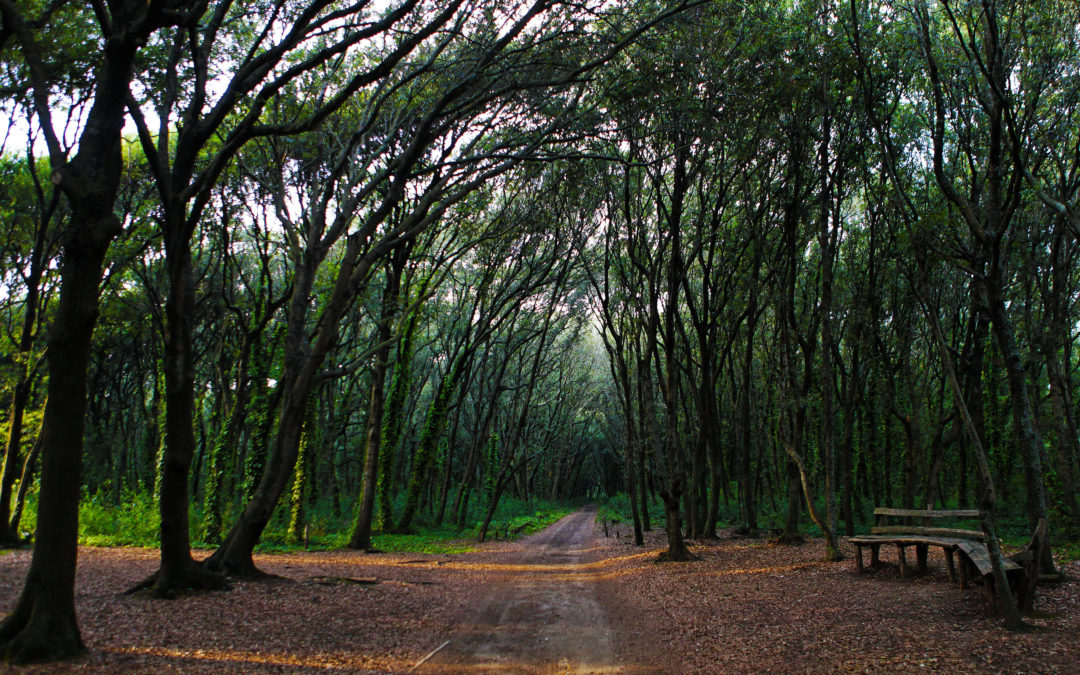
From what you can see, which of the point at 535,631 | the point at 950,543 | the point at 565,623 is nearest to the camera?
the point at 535,631

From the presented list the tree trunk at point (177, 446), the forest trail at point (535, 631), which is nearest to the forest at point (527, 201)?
the tree trunk at point (177, 446)

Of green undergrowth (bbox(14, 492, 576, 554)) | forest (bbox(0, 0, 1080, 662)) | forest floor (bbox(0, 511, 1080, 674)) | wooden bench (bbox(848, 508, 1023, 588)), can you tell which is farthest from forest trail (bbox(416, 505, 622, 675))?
green undergrowth (bbox(14, 492, 576, 554))

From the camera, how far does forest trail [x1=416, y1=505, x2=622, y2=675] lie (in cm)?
579

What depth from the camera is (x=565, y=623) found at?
7.68 meters

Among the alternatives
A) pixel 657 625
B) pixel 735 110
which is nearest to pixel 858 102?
pixel 735 110

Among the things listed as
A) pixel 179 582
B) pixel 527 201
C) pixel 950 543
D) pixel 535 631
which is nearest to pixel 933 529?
pixel 950 543

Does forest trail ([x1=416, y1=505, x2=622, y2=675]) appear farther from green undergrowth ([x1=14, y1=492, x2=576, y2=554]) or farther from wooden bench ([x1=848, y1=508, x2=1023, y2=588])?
green undergrowth ([x1=14, y1=492, x2=576, y2=554])

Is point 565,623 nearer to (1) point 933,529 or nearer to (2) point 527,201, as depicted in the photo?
(1) point 933,529

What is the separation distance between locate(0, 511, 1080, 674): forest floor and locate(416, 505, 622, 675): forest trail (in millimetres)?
30

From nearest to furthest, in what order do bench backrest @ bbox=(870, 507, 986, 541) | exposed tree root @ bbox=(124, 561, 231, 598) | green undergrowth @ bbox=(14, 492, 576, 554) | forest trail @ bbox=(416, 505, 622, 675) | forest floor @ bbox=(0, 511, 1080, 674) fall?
forest floor @ bbox=(0, 511, 1080, 674), forest trail @ bbox=(416, 505, 622, 675), exposed tree root @ bbox=(124, 561, 231, 598), bench backrest @ bbox=(870, 507, 986, 541), green undergrowth @ bbox=(14, 492, 576, 554)

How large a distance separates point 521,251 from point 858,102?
11394mm

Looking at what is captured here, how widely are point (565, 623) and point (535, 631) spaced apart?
0.61 m

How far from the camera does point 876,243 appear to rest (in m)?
16.1

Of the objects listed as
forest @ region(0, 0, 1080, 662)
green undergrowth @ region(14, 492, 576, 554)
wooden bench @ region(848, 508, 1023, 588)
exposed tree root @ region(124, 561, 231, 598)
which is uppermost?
forest @ region(0, 0, 1080, 662)
